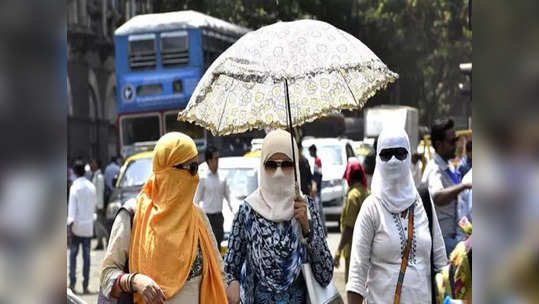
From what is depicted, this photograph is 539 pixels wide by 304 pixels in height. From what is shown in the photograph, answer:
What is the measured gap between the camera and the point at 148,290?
14.0ft

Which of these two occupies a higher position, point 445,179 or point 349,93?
point 349,93

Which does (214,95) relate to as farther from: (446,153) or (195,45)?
(195,45)

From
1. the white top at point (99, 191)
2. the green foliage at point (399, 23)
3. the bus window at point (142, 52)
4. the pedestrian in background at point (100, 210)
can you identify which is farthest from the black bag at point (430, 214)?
the green foliage at point (399, 23)

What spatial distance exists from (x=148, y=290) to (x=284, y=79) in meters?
1.38

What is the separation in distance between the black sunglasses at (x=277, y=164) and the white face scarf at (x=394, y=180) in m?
0.42

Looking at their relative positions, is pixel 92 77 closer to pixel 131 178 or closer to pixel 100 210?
pixel 100 210

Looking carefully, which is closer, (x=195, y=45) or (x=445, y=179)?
(x=445, y=179)

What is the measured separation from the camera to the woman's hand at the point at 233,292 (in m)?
4.79

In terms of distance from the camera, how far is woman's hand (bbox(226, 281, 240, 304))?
4.79m

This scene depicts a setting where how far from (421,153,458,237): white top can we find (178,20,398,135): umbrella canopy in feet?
5.53
